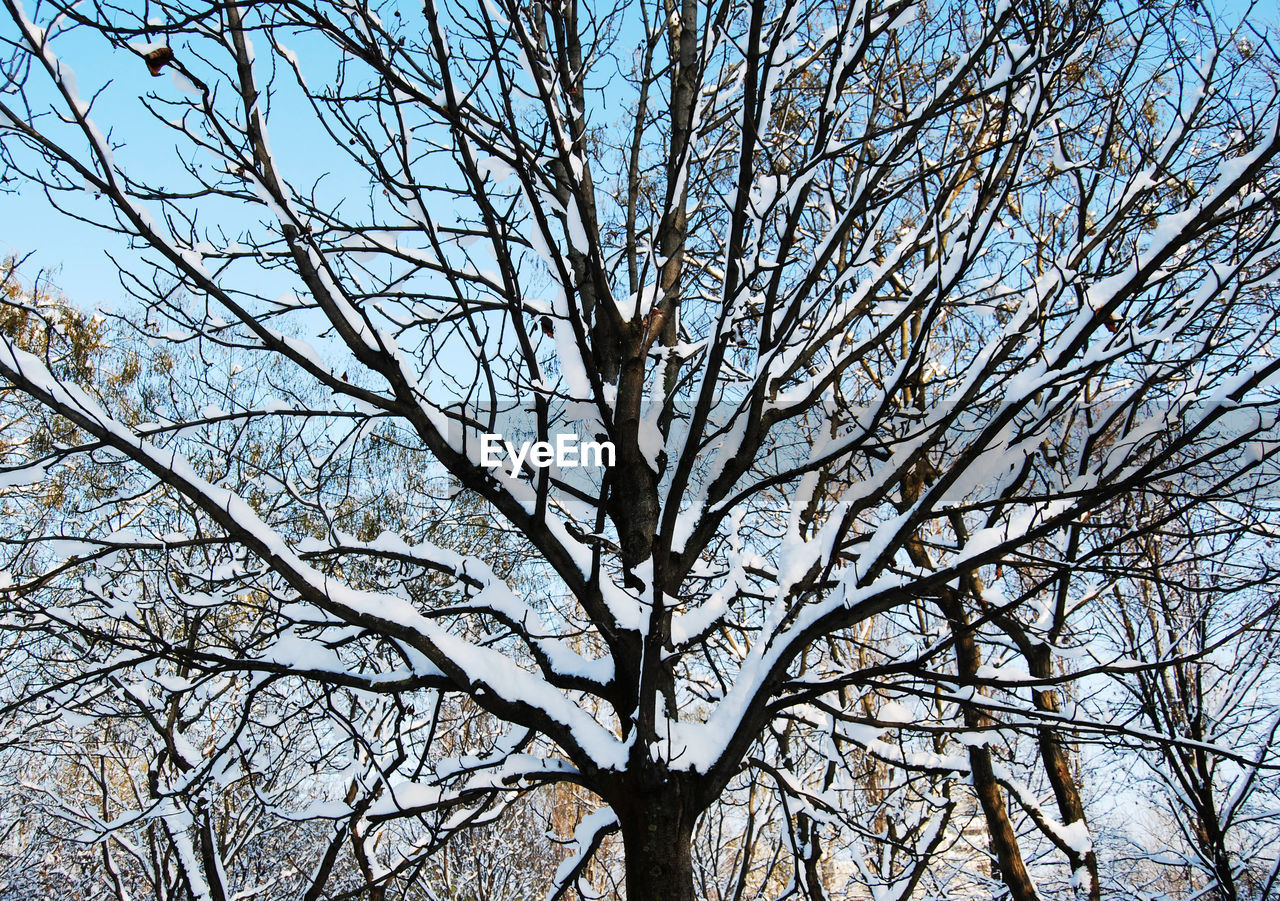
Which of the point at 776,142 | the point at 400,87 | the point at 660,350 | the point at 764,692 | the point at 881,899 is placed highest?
the point at 776,142

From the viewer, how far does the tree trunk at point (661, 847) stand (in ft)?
7.23

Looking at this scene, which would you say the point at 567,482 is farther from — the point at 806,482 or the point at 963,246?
the point at 963,246

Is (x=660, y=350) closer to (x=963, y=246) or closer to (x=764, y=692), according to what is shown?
(x=963, y=246)

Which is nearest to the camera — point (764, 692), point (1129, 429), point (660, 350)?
point (764, 692)

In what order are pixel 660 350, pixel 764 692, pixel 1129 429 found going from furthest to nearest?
pixel 660 350
pixel 1129 429
pixel 764 692

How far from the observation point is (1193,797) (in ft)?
16.1

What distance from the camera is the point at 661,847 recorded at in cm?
221

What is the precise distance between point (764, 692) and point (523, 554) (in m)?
2.71

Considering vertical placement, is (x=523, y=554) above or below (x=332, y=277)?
above

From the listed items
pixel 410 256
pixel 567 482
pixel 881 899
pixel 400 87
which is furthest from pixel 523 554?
pixel 400 87

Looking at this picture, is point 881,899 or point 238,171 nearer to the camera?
point 238,171

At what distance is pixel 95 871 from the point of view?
938 cm

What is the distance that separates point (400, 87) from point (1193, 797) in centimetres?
613

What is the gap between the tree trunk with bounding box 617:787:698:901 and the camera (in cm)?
220
